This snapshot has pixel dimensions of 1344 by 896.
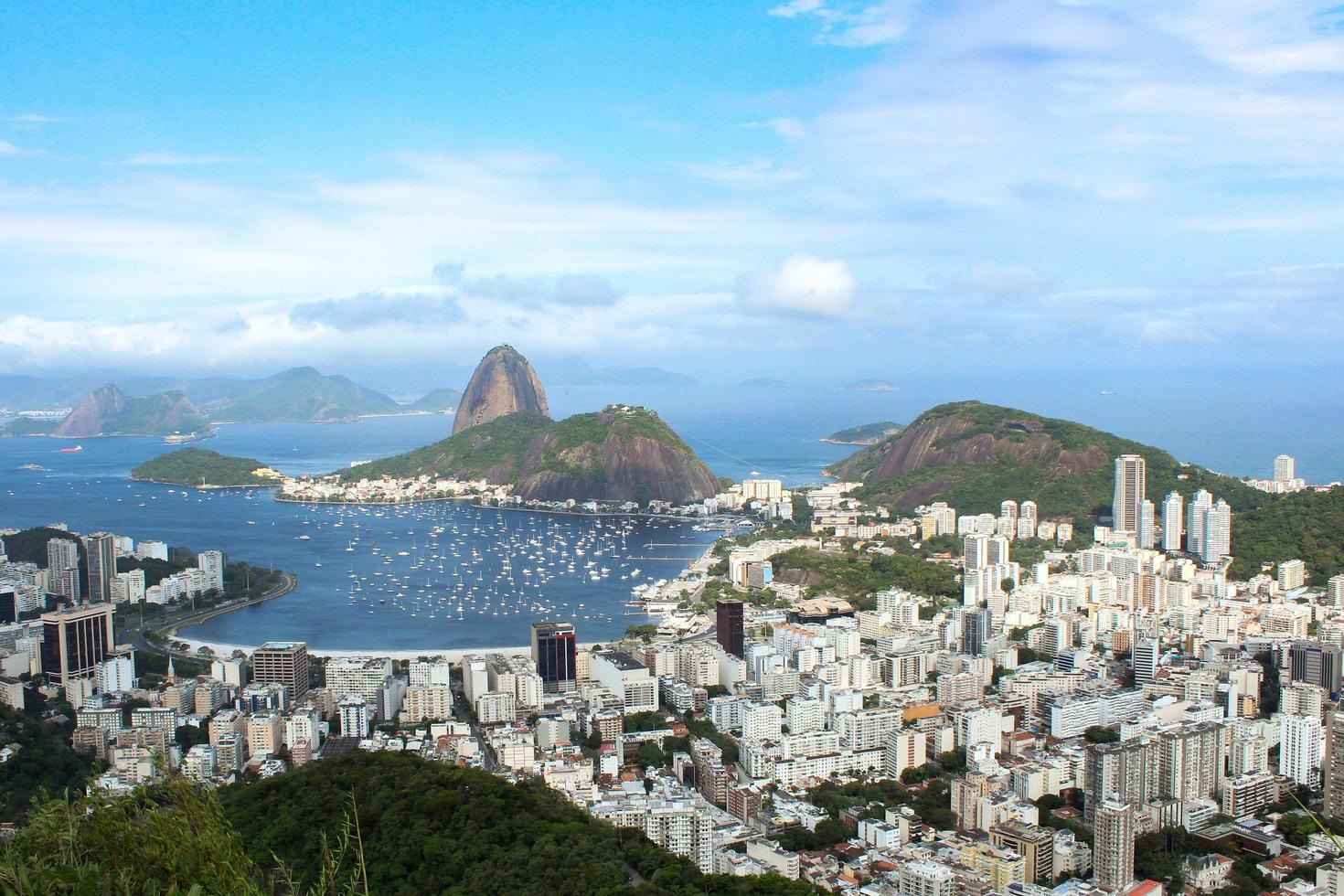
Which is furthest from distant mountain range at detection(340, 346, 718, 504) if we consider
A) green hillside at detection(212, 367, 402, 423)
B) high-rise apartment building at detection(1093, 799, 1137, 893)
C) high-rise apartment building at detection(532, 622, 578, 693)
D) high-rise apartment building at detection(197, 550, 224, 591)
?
green hillside at detection(212, 367, 402, 423)

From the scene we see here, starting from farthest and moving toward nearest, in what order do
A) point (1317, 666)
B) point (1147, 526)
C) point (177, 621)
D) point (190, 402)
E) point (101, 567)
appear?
point (190, 402), point (1147, 526), point (101, 567), point (177, 621), point (1317, 666)

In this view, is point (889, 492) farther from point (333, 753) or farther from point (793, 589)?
point (333, 753)

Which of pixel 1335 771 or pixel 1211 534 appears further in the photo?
pixel 1211 534

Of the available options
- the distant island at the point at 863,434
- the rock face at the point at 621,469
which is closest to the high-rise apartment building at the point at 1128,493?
the rock face at the point at 621,469

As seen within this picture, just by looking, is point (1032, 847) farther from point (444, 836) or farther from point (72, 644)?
point (72, 644)

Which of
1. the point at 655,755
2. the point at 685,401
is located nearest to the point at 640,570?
the point at 655,755

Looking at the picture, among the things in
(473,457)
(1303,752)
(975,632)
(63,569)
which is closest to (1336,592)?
(975,632)

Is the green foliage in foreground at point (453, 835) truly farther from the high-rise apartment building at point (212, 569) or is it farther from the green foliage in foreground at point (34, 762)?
the high-rise apartment building at point (212, 569)
